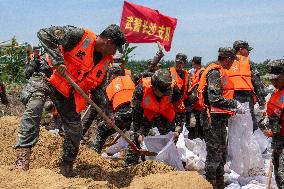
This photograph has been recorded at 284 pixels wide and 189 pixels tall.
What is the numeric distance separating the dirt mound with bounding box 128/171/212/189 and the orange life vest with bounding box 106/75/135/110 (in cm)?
238

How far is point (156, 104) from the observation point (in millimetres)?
5637

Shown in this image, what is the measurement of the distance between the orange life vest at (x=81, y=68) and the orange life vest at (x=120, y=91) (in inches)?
73.1

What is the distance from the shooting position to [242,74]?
24.3 ft

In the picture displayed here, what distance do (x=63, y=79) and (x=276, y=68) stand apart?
2.04 m

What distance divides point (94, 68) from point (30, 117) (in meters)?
→ 0.78

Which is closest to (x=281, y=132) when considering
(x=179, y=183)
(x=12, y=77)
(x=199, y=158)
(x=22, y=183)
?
(x=179, y=183)

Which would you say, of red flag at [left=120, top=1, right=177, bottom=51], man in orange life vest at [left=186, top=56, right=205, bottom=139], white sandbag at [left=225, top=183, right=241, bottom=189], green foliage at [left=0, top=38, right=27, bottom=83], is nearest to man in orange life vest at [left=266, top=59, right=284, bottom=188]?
white sandbag at [left=225, top=183, right=241, bottom=189]

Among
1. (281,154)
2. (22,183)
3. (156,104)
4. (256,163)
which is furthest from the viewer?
(256,163)

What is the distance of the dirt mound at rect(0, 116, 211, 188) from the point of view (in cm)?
408

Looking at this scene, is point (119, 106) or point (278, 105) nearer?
point (278, 105)

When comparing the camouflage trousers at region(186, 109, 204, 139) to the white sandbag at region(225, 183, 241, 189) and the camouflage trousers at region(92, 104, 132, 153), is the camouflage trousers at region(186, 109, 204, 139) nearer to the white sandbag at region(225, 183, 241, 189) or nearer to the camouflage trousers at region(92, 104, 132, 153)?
the camouflage trousers at region(92, 104, 132, 153)

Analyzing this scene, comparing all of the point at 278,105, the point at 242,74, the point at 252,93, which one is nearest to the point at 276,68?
the point at 278,105

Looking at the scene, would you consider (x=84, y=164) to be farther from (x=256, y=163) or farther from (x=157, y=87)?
Answer: (x=256, y=163)

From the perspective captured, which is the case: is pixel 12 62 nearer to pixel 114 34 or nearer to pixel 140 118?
pixel 140 118
